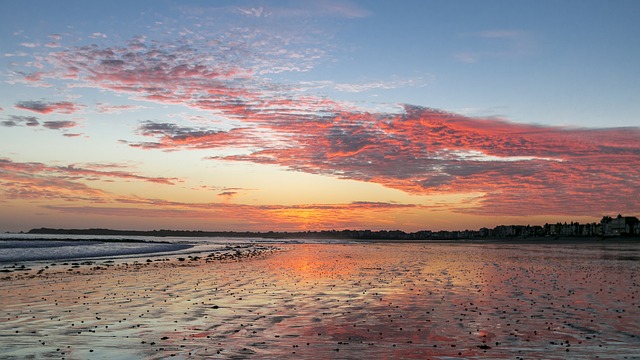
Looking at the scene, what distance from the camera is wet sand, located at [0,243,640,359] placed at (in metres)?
14.8

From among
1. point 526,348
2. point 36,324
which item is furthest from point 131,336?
point 526,348

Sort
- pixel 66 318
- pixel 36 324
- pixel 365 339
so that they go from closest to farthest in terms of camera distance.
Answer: pixel 365 339 → pixel 36 324 → pixel 66 318

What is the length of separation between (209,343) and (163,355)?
5.89 ft

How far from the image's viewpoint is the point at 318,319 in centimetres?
1995

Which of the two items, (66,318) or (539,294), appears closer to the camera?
(66,318)

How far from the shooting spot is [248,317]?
2038cm

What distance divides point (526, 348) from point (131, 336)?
40.9ft

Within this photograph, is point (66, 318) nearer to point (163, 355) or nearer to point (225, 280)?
point (163, 355)

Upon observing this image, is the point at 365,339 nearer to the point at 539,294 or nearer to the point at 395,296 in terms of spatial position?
the point at 395,296

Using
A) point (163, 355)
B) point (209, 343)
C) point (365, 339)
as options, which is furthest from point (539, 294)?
point (163, 355)

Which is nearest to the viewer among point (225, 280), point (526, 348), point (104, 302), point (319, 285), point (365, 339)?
point (526, 348)

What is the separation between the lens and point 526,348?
1500 centimetres

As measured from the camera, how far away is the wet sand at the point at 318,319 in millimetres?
14805

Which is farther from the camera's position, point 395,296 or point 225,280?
point 225,280
